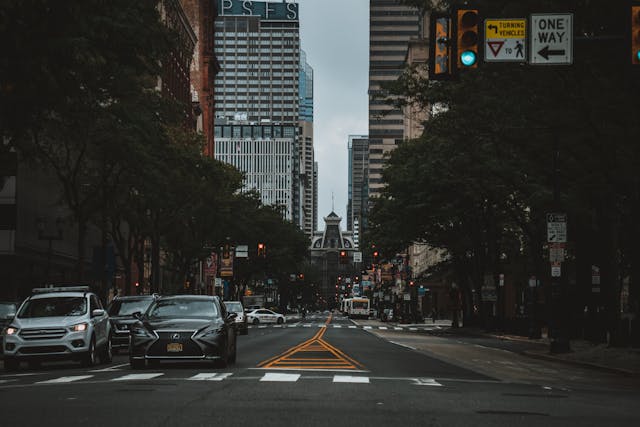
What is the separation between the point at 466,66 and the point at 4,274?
1753 inches

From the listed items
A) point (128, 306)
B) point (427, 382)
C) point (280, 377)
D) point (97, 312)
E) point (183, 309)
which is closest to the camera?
point (427, 382)

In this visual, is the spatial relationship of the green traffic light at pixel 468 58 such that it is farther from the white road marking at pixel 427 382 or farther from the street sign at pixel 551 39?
the white road marking at pixel 427 382

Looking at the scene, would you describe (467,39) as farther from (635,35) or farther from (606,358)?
(606,358)

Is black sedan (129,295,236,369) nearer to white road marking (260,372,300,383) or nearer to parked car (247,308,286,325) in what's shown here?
white road marking (260,372,300,383)

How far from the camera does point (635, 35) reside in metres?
16.9

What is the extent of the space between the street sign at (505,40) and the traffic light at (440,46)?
936mm

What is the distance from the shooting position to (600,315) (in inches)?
1626

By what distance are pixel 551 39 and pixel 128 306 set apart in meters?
19.2

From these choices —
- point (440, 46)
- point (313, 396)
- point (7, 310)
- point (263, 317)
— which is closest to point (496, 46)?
point (440, 46)

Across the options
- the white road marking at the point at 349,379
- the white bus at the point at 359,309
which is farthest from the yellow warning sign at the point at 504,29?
the white bus at the point at 359,309

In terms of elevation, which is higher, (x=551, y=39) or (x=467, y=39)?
(x=551, y=39)

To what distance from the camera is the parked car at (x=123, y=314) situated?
32594 millimetres

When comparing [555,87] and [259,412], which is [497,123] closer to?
[555,87]

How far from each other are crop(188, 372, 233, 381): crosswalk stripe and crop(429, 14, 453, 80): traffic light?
253 inches
